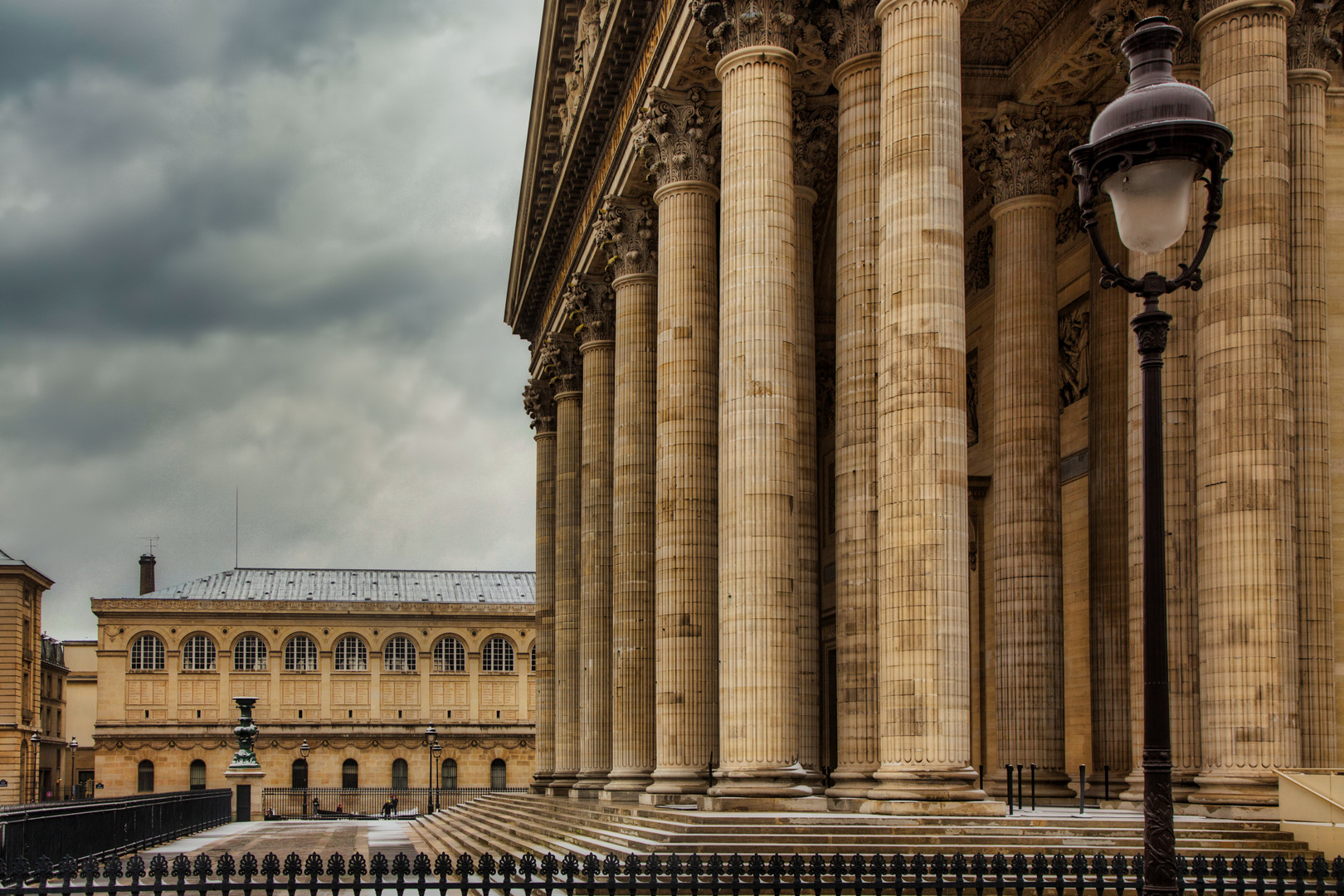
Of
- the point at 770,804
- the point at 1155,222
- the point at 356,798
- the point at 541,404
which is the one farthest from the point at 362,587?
the point at 1155,222

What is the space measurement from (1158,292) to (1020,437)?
18.7 m

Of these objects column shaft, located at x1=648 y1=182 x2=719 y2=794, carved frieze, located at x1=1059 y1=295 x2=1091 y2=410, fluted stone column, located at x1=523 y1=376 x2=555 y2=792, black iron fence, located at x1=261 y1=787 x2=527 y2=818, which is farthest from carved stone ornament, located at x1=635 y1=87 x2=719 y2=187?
black iron fence, located at x1=261 y1=787 x2=527 y2=818

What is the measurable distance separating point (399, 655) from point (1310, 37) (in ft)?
262

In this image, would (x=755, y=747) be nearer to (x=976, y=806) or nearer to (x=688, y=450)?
(x=976, y=806)

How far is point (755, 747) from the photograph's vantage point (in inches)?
885

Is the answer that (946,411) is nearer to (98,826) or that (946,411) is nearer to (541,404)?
(98,826)

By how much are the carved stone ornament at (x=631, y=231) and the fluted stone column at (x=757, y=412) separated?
371 inches

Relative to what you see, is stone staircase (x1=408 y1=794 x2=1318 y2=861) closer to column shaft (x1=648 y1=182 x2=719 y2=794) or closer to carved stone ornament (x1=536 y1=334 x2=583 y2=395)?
column shaft (x1=648 y1=182 x2=719 y2=794)

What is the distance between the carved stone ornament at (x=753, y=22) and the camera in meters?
24.1

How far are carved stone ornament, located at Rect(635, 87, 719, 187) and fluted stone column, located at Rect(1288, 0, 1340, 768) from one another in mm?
10992

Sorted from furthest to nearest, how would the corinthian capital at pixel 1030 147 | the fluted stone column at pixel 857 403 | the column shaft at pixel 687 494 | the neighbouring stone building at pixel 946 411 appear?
the corinthian capital at pixel 1030 147 < the column shaft at pixel 687 494 < the fluted stone column at pixel 857 403 < the neighbouring stone building at pixel 946 411

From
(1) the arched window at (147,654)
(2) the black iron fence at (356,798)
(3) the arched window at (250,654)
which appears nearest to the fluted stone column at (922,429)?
(2) the black iron fence at (356,798)

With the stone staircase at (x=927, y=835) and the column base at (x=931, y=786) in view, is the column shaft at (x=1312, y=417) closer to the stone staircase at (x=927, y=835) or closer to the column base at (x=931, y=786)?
the stone staircase at (x=927, y=835)

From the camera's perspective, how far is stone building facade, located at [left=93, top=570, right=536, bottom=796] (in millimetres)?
90875
